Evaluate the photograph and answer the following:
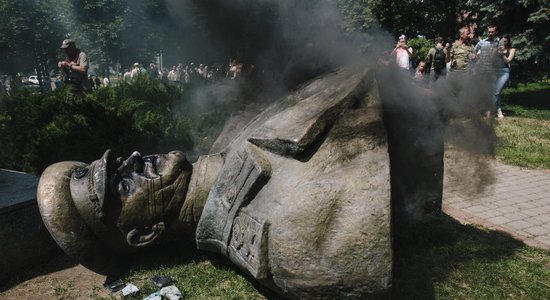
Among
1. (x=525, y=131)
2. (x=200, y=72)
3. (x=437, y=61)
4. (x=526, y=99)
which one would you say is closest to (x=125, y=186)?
(x=200, y=72)

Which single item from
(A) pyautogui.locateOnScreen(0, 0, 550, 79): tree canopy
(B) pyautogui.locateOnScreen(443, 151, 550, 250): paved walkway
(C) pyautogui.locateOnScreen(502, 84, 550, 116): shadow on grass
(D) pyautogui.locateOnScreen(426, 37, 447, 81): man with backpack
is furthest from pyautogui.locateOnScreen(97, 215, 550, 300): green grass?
(C) pyautogui.locateOnScreen(502, 84, 550, 116): shadow on grass

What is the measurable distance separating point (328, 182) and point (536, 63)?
11853 millimetres

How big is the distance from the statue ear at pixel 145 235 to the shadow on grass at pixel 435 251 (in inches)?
62.7

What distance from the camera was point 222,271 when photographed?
3053 mm

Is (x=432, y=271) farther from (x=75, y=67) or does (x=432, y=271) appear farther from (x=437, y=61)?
(x=437, y=61)

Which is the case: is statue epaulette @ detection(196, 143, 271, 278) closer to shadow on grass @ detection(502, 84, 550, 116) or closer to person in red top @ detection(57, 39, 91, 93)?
person in red top @ detection(57, 39, 91, 93)

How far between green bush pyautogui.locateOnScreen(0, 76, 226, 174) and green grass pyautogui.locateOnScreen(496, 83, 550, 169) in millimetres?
3194

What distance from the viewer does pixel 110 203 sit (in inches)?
108

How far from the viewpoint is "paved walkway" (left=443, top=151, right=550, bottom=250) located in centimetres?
341

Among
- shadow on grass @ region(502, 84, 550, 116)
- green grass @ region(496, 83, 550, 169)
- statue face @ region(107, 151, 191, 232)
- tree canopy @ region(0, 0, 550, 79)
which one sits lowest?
shadow on grass @ region(502, 84, 550, 116)

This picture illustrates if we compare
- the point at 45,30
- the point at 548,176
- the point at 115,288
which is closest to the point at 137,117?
the point at 45,30

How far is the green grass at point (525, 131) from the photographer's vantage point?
643 centimetres

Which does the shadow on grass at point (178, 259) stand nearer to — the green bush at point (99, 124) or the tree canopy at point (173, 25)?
the green bush at point (99, 124)

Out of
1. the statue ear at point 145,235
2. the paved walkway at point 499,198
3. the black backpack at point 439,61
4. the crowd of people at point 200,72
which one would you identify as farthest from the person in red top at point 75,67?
the black backpack at point 439,61
